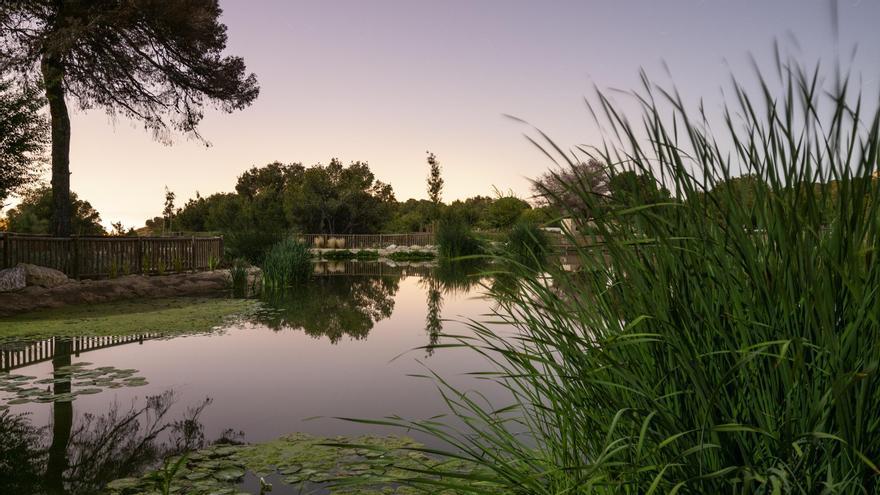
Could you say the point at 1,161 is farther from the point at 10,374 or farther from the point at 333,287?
the point at 10,374

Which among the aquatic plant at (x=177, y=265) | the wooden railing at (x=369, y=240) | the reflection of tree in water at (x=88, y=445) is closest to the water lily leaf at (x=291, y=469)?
the reflection of tree in water at (x=88, y=445)

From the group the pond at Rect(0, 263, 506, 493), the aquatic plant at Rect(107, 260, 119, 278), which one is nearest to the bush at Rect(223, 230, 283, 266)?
the aquatic plant at Rect(107, 260, 119, 278)

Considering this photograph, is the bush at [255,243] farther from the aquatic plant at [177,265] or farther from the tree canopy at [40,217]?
the tree canopy at [40,217]

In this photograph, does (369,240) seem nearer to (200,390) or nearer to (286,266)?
(286,266)

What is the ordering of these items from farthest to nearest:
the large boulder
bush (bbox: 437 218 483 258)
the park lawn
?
bush (bbox: 437 218 483 258), the large boulder, the park lawn

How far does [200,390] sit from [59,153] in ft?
40.5

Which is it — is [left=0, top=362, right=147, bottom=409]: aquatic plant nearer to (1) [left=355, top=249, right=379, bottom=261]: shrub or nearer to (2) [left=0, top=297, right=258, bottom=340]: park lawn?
(2) [left=0, top=297, right=258, bottom=340]: park lawn

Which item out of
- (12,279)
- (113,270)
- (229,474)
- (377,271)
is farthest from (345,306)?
(377,271)

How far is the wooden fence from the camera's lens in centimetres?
1115

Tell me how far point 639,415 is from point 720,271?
42 centimetres

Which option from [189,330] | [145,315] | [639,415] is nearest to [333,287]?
[145,315]

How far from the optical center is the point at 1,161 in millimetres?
12047

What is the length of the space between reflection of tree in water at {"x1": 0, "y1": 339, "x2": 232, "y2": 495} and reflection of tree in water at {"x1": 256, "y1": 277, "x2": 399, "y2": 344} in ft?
9.72

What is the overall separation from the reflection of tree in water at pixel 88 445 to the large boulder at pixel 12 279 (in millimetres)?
7361
